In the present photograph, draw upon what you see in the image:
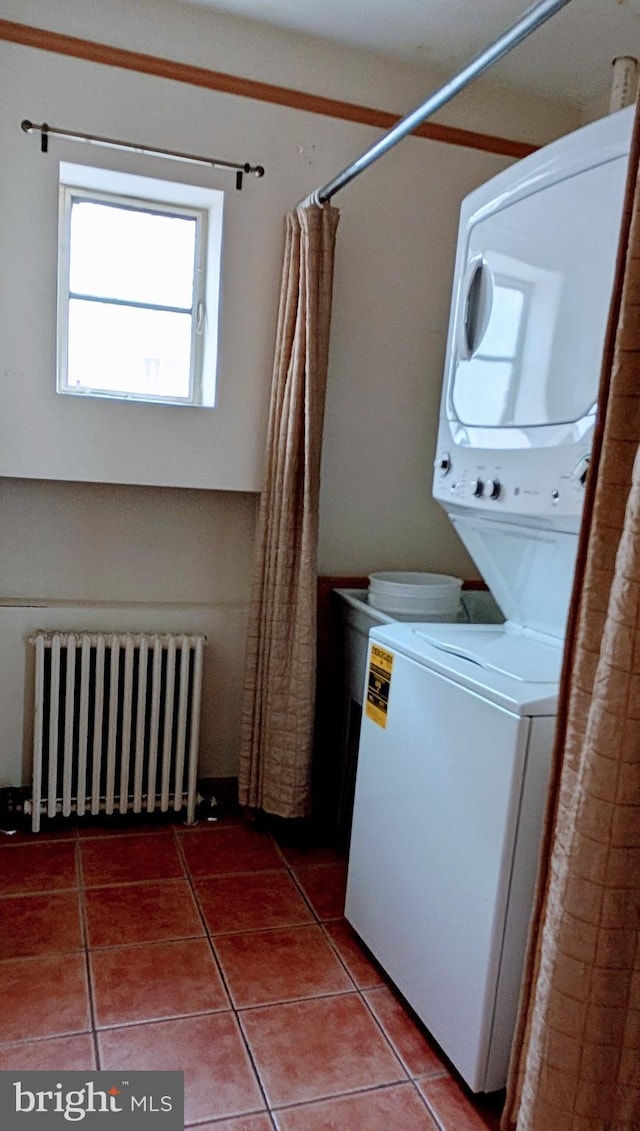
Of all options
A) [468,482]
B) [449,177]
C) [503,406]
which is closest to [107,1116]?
[468,482]

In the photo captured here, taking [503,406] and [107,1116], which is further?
[503,406]

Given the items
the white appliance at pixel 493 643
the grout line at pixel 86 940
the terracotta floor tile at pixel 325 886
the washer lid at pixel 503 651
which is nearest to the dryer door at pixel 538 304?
the white appliance at pixel 493 643

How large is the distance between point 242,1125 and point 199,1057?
0.58 ft

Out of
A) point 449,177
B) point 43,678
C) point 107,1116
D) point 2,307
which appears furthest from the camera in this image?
point 449,177

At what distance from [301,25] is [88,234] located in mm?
842

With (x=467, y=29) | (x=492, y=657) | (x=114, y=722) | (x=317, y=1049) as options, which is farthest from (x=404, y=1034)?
(x=467, y=29)

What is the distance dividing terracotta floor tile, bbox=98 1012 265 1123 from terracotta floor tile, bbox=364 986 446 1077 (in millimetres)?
307

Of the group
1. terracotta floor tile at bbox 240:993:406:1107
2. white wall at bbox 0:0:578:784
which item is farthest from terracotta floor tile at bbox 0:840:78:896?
terracotta floor tile at bbox 240:993:406:1107

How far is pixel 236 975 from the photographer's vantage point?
1808 millimetres

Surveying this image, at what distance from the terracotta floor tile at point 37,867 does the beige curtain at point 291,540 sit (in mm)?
571

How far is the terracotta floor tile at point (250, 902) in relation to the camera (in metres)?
2.01

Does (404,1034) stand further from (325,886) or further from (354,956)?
(325,886)

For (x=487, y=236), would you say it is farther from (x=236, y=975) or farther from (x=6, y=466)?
(x=236, y=975)

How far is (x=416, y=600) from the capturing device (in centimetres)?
232
